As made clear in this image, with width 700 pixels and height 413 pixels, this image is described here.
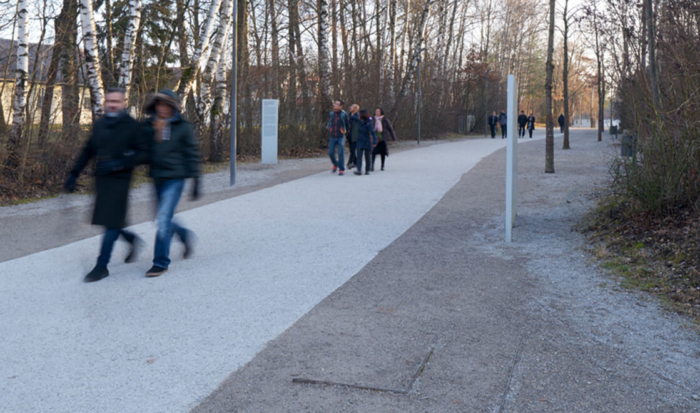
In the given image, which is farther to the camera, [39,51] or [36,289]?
[39,51]

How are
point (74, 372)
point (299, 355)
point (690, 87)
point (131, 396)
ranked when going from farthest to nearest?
point (690, 87) < point (299, 355) < point (74, 372) < point (131, 396)

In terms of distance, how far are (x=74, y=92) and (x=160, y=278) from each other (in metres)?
8.72

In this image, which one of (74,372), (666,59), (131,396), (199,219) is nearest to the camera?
(131,396)

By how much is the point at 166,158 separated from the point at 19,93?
7.78 meters

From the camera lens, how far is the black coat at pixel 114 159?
6.11 metres

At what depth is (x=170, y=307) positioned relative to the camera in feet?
17.9

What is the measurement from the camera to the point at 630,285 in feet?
20.2

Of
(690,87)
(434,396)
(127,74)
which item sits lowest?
(434,396)

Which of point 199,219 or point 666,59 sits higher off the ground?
point 666,59

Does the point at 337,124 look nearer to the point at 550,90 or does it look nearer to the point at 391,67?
the point at 550,90

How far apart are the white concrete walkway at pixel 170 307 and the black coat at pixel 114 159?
0.63m

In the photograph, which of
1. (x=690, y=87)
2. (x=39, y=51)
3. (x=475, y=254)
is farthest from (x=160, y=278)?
(x=39, y=51)

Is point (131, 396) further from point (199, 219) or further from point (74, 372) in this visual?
point (199, 219)

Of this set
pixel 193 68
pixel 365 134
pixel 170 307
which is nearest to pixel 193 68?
pixel 193 68
